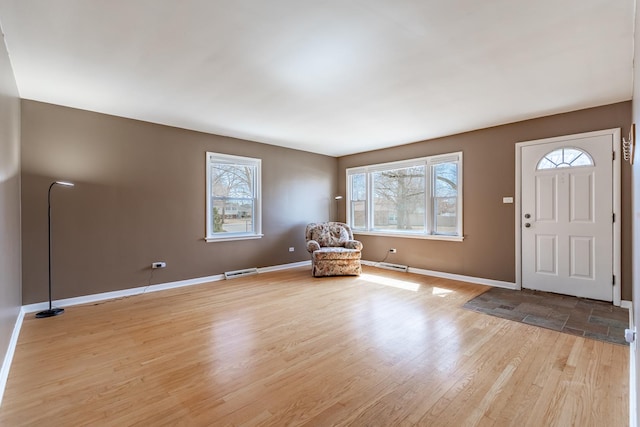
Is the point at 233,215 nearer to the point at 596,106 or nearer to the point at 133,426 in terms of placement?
the point at 133,426

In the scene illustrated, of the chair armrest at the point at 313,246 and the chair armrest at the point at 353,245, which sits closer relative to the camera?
the chair armrest at the point at 313,246

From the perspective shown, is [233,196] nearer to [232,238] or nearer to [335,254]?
[232,238]

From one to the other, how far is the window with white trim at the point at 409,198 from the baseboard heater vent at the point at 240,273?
247 cm

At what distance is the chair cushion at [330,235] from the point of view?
5789mm

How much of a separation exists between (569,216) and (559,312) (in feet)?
4.44

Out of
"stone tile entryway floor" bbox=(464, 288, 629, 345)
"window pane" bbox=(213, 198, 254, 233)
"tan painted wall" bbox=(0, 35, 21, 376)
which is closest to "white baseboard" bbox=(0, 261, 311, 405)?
"tan painted wall" bbox=(0, 35, 21, 376)

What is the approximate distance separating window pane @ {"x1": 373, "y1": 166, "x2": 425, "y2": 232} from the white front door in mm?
1690

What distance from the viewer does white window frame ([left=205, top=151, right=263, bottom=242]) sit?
194 inches

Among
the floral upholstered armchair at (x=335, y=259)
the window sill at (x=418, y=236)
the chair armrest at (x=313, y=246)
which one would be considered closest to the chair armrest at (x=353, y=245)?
the floral upholstered armchair at (x=335, y=259)

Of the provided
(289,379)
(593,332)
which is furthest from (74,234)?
(593,332)

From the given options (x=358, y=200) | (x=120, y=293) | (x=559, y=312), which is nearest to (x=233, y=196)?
(x=120, y=293)

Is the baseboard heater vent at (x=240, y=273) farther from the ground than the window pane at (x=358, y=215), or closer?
closer

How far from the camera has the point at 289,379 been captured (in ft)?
6.81

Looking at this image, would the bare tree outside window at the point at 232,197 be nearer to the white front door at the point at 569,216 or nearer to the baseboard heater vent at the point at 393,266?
the baseboard heater vent at the point at 393,266
